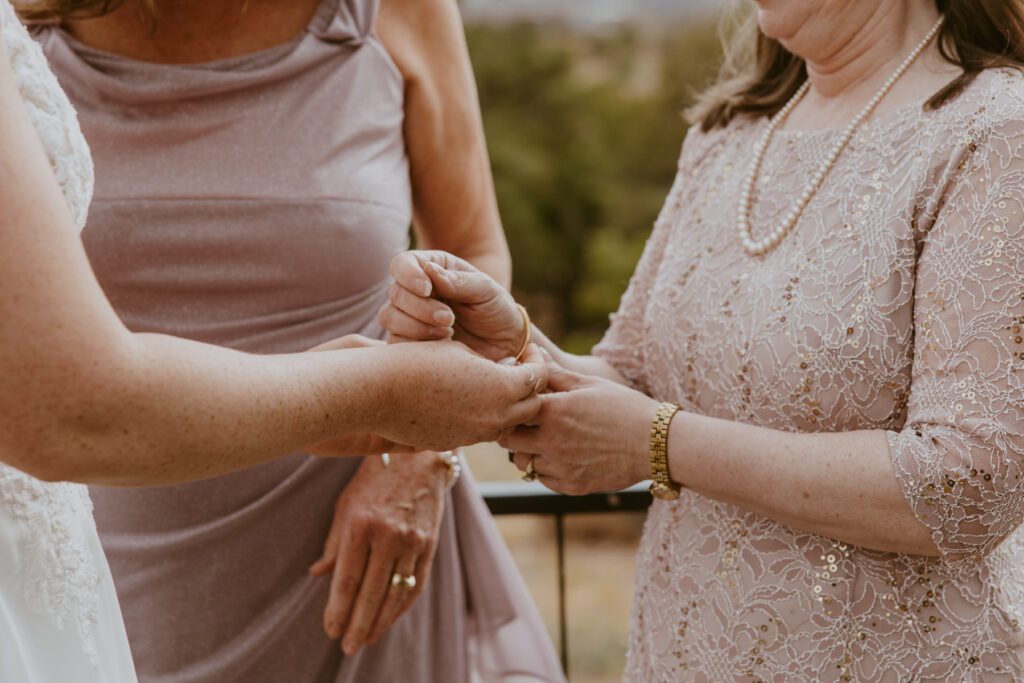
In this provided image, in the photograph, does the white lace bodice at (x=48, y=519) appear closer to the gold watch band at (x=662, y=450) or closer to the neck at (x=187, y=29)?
the neck at (x=187, y=29)

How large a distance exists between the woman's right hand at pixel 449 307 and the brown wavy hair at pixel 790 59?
0.65 metres

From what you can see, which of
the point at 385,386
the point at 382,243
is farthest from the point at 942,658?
the point at 382,243

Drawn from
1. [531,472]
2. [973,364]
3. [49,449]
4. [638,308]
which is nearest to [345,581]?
[531,472]

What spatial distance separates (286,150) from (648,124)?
906 centimetres

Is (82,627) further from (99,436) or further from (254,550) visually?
(254,550)

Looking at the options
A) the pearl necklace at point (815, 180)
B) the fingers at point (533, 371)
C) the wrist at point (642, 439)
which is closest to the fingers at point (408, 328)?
the fingers at point (533, 371)

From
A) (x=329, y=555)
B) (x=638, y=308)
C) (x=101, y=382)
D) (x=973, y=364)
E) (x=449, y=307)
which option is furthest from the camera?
(x=638, y=308)

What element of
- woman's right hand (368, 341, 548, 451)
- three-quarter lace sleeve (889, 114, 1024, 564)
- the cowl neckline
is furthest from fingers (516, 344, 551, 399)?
the cowl neckline

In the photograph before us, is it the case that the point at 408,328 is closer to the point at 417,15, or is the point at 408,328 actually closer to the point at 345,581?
the point at 345,581

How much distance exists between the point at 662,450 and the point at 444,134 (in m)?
0.81

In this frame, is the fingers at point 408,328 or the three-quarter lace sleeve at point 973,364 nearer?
the three-quarter lace sleeve at point 973,364

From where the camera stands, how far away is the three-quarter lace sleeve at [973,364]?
1.32 m

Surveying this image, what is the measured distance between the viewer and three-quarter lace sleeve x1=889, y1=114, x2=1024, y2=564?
4.33 feet

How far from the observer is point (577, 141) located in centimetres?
1029
